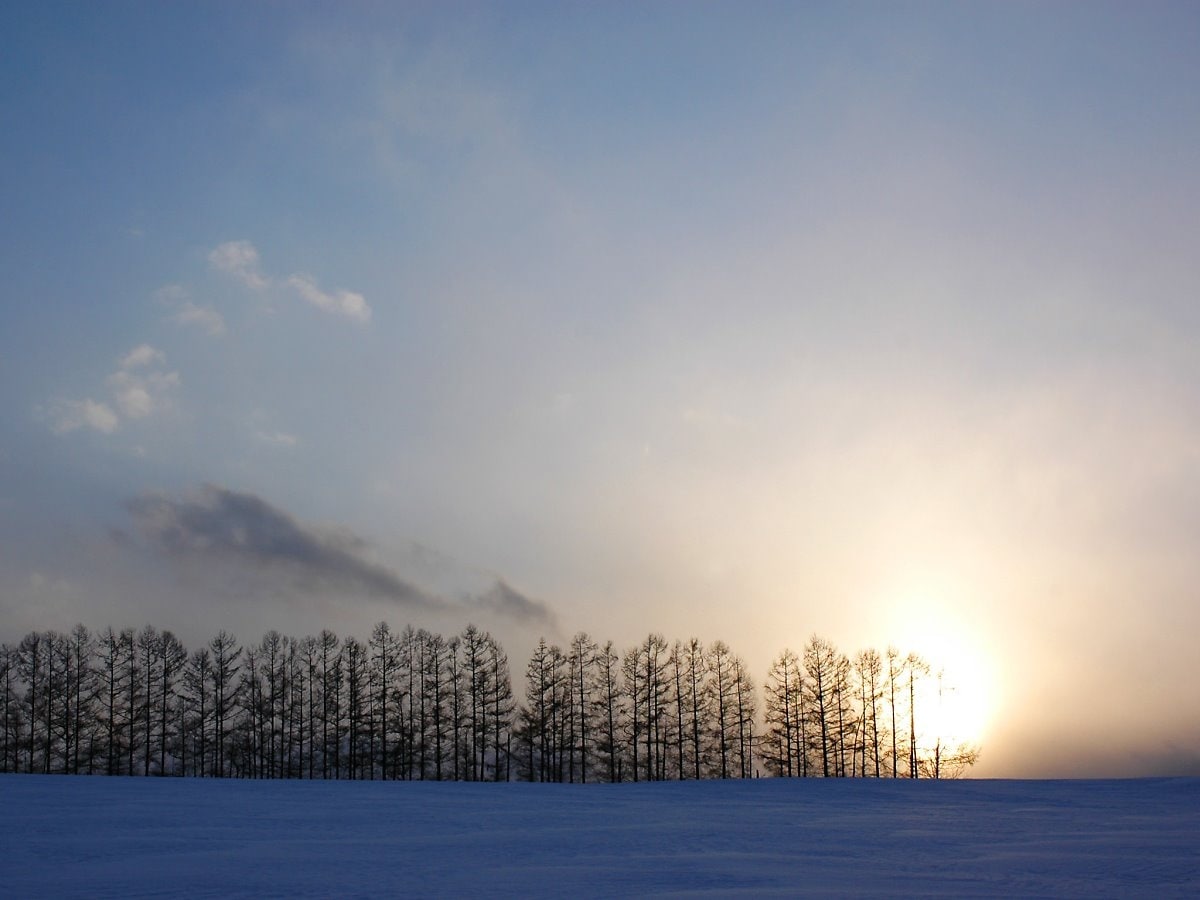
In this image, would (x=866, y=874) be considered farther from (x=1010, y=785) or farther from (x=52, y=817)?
(x=1010, y=785)

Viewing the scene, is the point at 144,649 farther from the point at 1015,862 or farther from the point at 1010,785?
the point at 1015,862

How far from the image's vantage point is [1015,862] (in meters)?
18.0

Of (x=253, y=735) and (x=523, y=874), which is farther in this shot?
Answer: (x=253, y=735)

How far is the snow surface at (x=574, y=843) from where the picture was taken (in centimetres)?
1527

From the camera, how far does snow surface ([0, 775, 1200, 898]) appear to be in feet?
50.1

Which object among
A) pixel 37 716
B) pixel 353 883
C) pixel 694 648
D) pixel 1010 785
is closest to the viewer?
pixel 353 883

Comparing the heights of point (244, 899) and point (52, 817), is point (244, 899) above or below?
above

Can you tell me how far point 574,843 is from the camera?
21359 millimetres

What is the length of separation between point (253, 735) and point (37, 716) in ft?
47.7

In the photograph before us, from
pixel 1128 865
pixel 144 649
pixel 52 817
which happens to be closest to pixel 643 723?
pixel 144 649

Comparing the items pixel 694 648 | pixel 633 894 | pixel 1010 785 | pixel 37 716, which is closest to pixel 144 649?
pixel 37 716

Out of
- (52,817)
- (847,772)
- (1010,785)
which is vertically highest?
(52,817)

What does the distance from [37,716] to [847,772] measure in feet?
193

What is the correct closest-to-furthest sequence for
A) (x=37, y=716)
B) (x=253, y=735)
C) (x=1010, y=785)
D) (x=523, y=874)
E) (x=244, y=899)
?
(x=244, y=899) < (x=523, y=874) < (x=1010, y=785) < (x=37, y=716) < (x=253, y=735)
